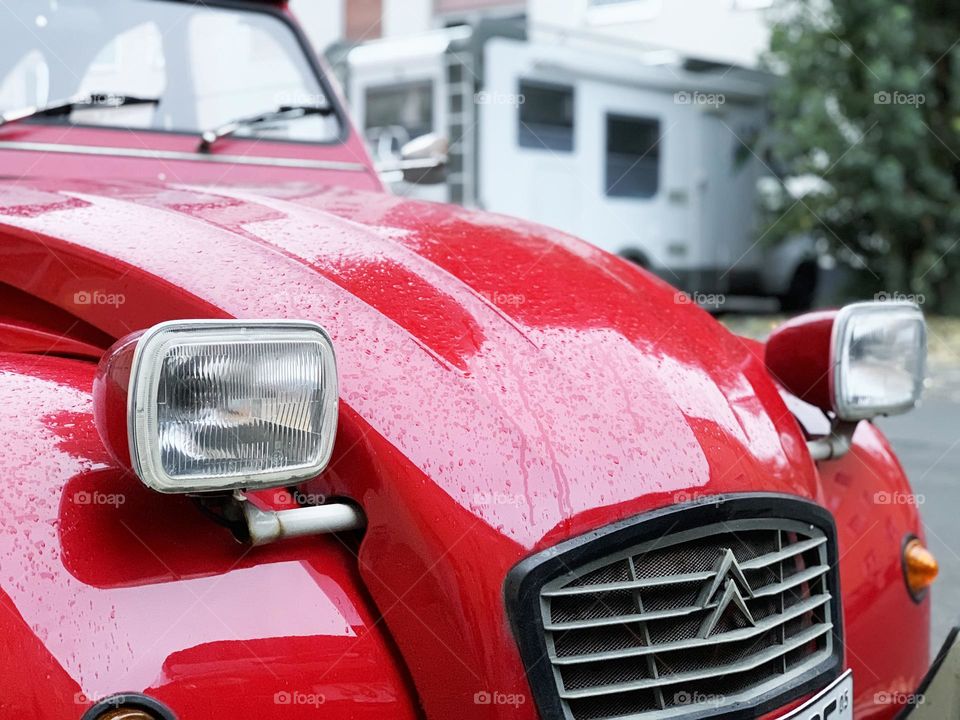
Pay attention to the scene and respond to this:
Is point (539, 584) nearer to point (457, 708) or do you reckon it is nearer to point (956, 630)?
Result: point (457, 708)

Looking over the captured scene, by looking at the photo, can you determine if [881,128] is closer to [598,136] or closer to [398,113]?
[598,136]

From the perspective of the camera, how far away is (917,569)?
7.10 ft

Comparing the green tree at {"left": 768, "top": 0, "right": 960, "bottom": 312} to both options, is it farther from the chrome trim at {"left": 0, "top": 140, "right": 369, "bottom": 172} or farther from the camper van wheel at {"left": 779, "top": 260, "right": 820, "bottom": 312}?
the chrome trim at {"left": 0, "top": 140, "right": 369, "bottom": 172}

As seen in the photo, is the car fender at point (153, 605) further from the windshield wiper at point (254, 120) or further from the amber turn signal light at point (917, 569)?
the windshield wiper at point (254, 120)

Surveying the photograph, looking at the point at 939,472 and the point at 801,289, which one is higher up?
the point at 939,472

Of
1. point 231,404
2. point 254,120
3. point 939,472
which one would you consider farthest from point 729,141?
point 231,404

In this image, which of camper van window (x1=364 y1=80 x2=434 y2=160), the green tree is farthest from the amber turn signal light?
the green tree

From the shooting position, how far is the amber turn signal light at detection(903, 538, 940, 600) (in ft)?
7.07

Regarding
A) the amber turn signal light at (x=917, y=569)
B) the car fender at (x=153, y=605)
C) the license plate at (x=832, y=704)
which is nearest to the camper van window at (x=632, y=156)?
the amber turn signal light at (x=917, y=569)

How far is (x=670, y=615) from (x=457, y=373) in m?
0.45

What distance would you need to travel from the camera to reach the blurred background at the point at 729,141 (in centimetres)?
1166

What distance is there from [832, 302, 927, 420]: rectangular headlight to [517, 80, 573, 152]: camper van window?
33.2 feet

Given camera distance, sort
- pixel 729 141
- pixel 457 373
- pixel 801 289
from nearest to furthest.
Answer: pixel 457 373 → pixel 729 141 → pixel 801 289

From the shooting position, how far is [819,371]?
83.4 inches
